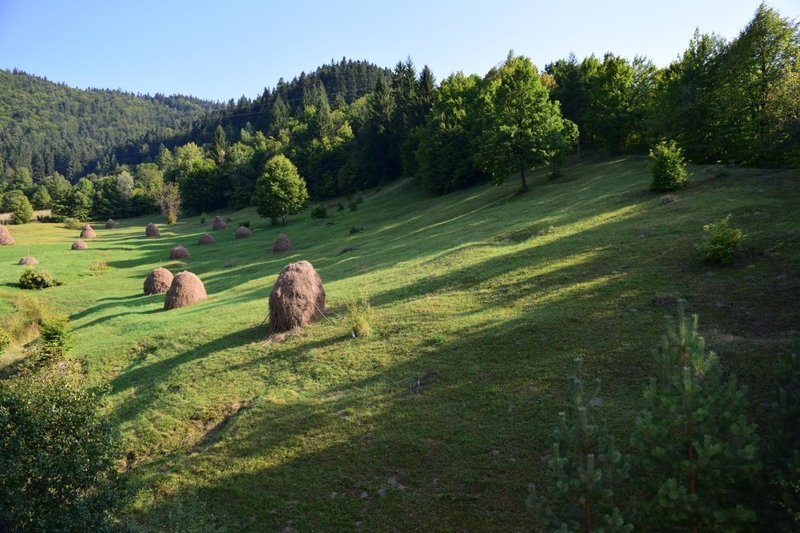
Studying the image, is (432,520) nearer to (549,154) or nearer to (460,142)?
(549,154)

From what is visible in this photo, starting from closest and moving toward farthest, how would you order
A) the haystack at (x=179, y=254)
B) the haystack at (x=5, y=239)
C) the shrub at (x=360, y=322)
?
the shrub at (x=360, y=322) → the haystack at (x=179, y=254) → the haystack at (x=5, y=239)

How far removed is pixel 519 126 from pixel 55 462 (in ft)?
124

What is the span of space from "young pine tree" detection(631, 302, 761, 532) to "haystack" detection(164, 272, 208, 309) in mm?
23175

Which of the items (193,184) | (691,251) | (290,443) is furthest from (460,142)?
(193,184)

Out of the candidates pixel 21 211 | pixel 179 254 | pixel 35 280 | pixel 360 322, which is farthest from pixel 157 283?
pixel 21 211

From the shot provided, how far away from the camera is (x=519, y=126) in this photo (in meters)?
37.8

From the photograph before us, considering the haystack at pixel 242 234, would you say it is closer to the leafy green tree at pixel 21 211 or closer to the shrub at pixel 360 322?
the shrub at pixel 360 322

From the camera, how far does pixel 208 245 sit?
1937 inches

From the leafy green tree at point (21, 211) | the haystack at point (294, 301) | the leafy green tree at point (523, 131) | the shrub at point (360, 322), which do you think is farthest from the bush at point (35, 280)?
the leafy green tree at point (21, 211)

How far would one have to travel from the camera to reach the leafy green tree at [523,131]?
122 feet

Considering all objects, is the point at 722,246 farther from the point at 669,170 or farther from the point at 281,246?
the point at 281,246

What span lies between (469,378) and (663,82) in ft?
123

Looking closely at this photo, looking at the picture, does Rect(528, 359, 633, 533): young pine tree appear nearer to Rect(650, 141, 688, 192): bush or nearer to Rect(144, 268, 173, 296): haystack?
Rect(650, 141, 688, 192): bush

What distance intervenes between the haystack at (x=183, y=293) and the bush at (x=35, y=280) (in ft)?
46.6
